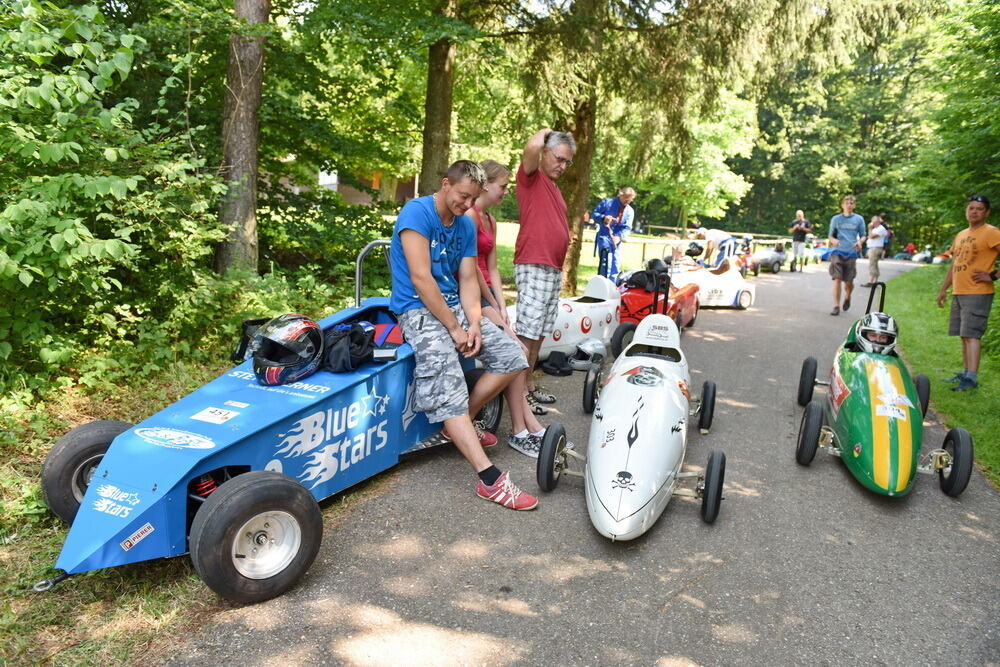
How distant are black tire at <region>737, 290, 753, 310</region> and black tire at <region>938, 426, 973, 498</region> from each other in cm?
769

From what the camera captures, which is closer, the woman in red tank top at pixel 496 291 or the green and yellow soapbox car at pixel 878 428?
the green and yellow soapbox car at pixel 878 428

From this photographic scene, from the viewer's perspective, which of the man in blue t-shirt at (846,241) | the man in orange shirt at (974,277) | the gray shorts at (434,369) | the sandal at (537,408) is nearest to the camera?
the gray shorts at (434,369)

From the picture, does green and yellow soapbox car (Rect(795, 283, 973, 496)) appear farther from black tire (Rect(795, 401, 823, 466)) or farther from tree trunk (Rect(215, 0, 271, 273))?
tree trunk (Rect(215, 0, 271, 273))

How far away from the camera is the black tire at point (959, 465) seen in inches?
177

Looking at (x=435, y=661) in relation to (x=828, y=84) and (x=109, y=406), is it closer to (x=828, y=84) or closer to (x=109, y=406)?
(x=109, y=406)

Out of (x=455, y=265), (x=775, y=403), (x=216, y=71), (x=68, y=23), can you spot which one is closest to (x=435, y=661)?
(x=455, y=265)

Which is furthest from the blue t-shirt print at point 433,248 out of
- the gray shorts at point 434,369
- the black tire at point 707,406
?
the black tire at point 707,406

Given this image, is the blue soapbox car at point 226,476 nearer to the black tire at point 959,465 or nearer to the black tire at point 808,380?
the black tire at point 959,465

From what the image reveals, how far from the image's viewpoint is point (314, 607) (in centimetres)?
313

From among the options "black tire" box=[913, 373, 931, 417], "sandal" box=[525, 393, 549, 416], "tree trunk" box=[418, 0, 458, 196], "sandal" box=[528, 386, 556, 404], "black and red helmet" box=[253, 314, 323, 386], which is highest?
"tree trunk" box=[418, 0, 458, 196]

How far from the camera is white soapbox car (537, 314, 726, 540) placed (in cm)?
375

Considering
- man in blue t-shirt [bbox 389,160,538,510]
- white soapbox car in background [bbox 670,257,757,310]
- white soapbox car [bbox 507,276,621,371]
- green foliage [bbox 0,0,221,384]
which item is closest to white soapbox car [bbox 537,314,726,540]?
man in blue t-shirt [bbox 389,160,538,510]

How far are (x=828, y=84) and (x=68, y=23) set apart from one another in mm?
53009

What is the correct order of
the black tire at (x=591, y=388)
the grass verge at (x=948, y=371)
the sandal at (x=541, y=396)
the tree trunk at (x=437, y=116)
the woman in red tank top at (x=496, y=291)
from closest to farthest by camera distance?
the woman in red tank top at (x=496, y=291), the grass verge at (x=948, y=371), the black tire at (x=591, y=388), the sandal at (x=541, y=396), the tree trunk at (x=437, y=116)
